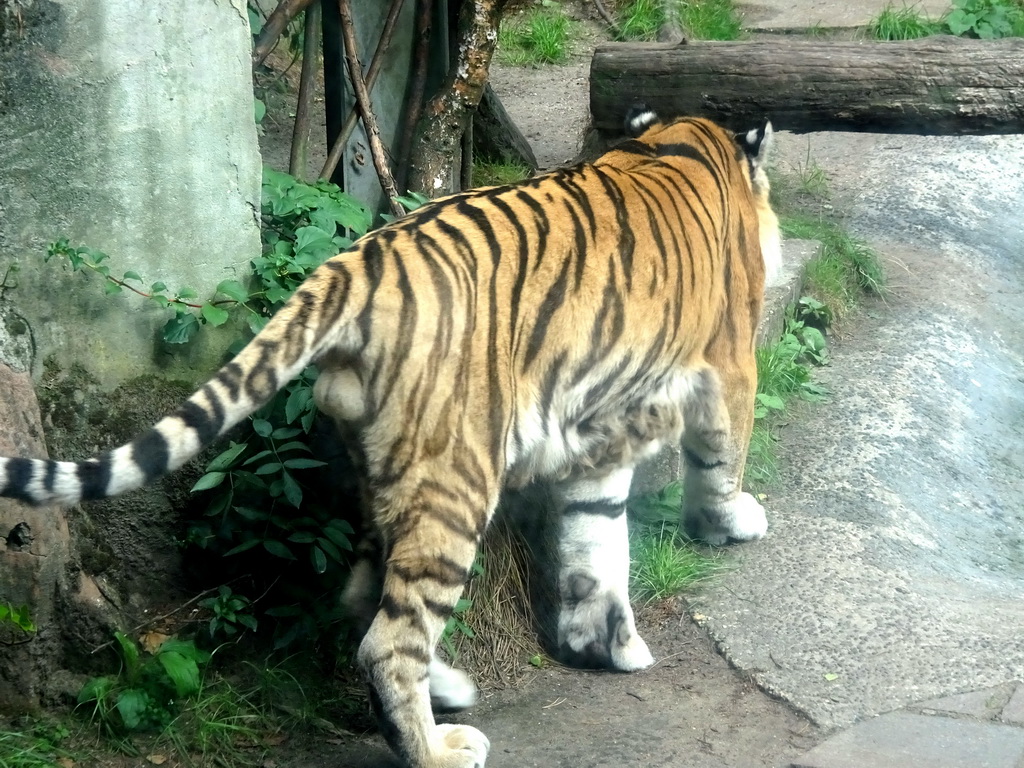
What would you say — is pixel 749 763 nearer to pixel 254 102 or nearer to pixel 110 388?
pixel 110 388

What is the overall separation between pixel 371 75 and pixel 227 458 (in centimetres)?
197

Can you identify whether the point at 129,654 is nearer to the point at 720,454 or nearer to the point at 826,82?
the point at 720,454

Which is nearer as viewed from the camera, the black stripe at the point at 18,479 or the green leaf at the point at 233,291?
the black stripe at the point at 18,479

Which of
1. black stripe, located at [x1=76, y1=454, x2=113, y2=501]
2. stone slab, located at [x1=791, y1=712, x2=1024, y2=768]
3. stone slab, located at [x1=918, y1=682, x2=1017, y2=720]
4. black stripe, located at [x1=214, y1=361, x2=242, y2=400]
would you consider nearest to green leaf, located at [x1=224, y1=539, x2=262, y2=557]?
black stripe, located at [x1=214, y1=361, x2=242, y2=400]

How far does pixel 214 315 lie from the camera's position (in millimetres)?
3521

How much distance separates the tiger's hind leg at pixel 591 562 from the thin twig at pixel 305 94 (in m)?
1.70

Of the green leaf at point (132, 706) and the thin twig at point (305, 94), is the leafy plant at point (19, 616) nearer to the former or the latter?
the green leaf at point (132, 706)

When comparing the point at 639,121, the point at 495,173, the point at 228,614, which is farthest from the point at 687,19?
the point at 228,614

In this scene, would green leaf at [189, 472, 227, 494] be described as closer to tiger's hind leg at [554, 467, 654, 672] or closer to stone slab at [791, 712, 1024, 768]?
tiger's hind leg at [554, 467, 654, 672]

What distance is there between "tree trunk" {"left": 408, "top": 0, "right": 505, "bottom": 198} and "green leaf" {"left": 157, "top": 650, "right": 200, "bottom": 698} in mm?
2207

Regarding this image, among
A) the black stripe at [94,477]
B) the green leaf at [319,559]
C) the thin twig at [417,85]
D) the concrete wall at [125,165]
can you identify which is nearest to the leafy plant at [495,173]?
the thin twig at [417,85]

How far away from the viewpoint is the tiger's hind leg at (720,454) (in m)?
4.09

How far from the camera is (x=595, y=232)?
353 centimetres

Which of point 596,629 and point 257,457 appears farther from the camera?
point 596,629
